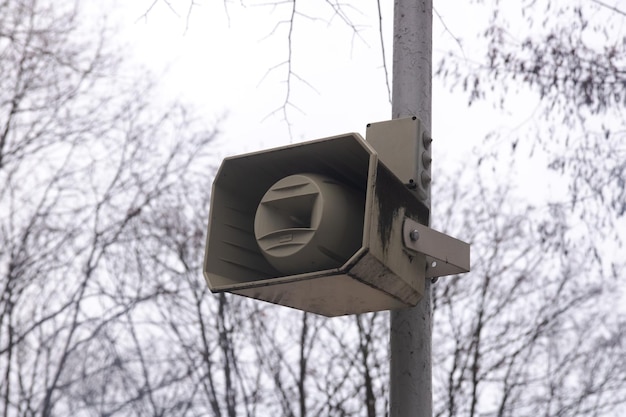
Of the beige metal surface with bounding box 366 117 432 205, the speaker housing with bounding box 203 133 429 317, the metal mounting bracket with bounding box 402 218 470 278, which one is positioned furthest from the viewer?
the beige metal surface with bounding box 366 117 432 205

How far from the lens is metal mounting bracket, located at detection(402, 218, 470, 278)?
241 cm

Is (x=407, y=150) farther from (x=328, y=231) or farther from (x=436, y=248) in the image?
(x=328, y=231)

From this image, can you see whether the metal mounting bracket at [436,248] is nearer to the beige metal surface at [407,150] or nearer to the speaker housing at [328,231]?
the speaker housing at [328,231]

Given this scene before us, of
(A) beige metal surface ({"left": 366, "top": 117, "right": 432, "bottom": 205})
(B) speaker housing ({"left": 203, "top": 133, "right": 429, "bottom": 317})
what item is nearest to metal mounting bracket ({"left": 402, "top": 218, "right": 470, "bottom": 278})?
(B) speaker housing ({"left": 203, "top": 133, "right": 429, "bottom": 317})

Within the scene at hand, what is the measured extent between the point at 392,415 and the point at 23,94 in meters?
9.14

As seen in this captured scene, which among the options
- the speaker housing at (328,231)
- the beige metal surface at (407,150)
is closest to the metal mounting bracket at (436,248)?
the speaker housing at (328,231)

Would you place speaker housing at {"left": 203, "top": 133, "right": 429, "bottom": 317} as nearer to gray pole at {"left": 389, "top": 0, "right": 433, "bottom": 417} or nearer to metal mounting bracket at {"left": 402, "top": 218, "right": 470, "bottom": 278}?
metal mounting bracket at {"left": 402, "top": 218, "right": 470, "bottom": 278}

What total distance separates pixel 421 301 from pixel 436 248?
0.18 meters

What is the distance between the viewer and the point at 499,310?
11195 mm

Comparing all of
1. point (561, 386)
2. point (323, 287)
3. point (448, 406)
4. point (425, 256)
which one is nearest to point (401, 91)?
point (425, 256)

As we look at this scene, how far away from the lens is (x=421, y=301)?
8.55 feet

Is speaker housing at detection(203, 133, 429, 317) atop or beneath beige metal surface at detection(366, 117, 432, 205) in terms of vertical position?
beneath

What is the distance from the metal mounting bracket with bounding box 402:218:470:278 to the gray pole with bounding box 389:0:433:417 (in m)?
0.06

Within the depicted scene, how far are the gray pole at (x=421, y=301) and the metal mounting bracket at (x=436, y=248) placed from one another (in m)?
0.06
